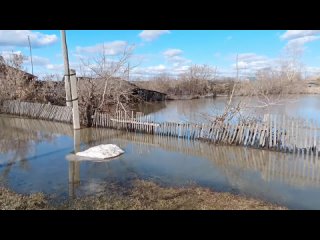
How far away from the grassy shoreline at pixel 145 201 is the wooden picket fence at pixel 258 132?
4752 mm

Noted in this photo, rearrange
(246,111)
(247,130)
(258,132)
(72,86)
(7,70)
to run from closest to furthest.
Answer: (258,132), (247,130), (246,111), (72,86), (7,70)

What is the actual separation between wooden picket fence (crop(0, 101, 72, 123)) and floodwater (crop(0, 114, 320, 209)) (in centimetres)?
459

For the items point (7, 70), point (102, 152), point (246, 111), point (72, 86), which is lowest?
point (102, 152)

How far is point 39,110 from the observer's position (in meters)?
19.4

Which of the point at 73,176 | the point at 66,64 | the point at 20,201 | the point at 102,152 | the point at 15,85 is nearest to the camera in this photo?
the point at 20,201

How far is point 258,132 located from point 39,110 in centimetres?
1429

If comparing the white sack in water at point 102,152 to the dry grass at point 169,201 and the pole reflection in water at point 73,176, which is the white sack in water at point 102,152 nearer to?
the pole reflection in water at point 73,176

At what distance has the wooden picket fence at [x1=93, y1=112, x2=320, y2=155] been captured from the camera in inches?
395

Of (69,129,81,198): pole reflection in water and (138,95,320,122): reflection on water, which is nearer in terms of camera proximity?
(69,129,81,198): pole reflection in water

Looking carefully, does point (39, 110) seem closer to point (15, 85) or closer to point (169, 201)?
point (15, 85)

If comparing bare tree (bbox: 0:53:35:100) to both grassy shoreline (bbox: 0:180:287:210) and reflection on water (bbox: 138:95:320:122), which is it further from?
grassy shoreline (bbox: 0:180:287:210)

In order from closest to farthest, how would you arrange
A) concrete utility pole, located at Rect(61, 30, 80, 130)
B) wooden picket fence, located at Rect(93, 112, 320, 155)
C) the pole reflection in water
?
1. the pole reflection in water
2. wooden picket fence, located at Rect(93, 112, 320, 155)
3. concrete utility pole, located at Rect(61, 30, 80, 130)

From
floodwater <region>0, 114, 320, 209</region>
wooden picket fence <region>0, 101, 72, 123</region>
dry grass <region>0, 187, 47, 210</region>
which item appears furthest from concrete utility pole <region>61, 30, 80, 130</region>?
dry grass <region>0, 187, 47, 210</region>

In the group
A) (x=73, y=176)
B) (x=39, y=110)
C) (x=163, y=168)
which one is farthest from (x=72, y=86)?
(x=163, y=168)
